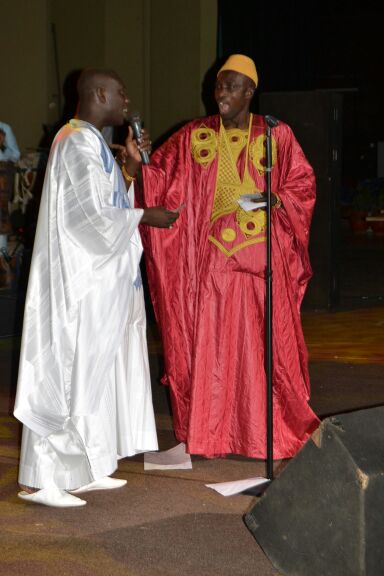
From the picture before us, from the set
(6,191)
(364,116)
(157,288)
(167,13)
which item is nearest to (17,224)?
(6,191)

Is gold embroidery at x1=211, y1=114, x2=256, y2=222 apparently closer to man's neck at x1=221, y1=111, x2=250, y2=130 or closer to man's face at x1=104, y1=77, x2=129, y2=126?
man's neck at x1=221, y1=111, x2=250, y2=130

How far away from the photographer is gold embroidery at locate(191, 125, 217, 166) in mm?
Answer: 4984

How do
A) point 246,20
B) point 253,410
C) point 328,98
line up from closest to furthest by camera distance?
point 253,410, point 328,98, point 246,20

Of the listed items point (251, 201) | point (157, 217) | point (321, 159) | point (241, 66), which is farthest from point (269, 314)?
point (321, 159)

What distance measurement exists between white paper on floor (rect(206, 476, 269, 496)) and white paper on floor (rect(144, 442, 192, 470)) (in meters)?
0.32

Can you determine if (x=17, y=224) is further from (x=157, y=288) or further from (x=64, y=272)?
(x=64, y=272)

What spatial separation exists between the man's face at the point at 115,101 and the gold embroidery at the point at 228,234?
770 mm

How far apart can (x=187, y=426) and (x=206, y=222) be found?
0.95 m

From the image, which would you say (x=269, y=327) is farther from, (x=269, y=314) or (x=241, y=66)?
(x=241, y=66)

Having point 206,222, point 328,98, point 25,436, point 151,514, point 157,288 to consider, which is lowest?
point 151,514

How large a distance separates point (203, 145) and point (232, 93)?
279mm

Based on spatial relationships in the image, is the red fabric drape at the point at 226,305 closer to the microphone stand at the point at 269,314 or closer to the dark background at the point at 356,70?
the microphone stand at the point at 269,314

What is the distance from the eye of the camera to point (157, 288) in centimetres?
515

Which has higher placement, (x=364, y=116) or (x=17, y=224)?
(x=364, y=116)
